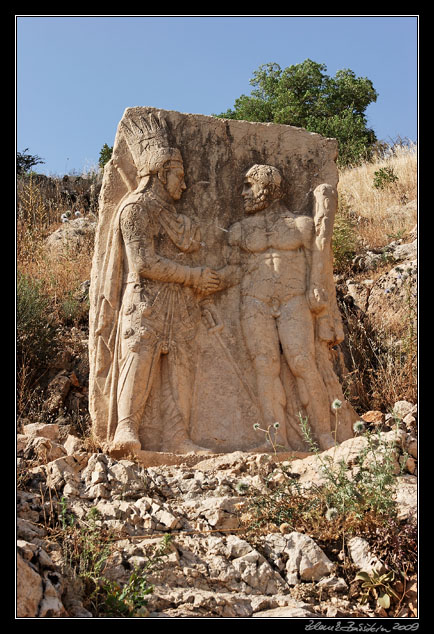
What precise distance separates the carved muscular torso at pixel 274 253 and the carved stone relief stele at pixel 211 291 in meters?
0.01

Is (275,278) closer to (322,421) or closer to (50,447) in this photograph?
(322,421)

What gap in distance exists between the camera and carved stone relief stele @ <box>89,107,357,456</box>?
757cm

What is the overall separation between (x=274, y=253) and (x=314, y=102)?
12.9m

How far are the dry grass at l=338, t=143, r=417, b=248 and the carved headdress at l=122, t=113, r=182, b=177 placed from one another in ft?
18.0

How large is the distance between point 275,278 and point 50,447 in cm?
265

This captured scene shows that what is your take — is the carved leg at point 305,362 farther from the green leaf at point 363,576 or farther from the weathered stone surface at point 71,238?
the weathered stone surface at point 71,238

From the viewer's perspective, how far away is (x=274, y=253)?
318 inches

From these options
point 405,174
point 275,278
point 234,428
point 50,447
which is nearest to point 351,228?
point 405,174

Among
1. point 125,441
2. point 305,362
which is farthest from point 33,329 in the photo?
point 305,362

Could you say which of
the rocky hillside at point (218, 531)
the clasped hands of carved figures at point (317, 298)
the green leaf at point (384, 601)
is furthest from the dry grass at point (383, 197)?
the green leaf at point (384, 601)

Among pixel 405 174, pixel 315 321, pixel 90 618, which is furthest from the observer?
pixel 405 174

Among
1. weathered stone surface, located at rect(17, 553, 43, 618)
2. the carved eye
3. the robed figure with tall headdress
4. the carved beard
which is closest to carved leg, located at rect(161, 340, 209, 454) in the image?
the robed figure with tall headdress

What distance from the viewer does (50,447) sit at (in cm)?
675

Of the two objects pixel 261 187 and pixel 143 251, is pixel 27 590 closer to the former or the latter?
pixel 143 251
